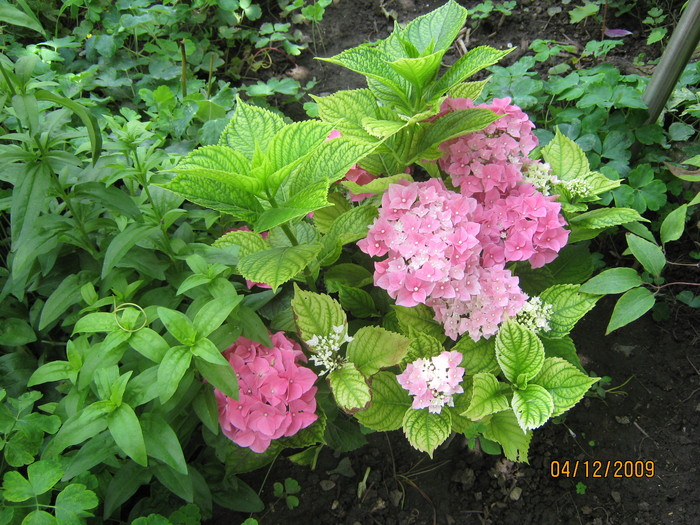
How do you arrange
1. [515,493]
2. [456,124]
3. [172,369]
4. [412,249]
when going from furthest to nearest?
[515,493], [456,124], [412,249], [172,369]

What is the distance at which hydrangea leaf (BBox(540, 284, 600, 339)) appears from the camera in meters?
1.39

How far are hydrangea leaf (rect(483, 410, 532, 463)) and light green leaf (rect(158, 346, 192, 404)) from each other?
0.77m

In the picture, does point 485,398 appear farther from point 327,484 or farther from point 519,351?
point 327,484

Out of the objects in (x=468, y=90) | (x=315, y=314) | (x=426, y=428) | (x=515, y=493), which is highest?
(x=468, y=90)

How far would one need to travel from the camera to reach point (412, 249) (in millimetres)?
1275

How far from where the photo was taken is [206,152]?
119 cm

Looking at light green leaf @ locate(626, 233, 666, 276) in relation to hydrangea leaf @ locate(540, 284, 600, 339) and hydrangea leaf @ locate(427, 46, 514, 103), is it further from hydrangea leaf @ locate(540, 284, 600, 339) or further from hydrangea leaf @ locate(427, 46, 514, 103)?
hydrangea leaf @ locate(427, 46, 514, 103)

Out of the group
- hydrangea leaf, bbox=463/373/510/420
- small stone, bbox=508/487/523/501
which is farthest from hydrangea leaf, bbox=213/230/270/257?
small stone, bbox=508/487/523/501

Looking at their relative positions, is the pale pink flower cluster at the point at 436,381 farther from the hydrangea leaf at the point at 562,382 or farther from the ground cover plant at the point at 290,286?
the hydrangea leaf at the point at 562,382

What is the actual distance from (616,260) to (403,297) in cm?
123

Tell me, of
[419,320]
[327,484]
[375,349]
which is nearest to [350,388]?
[375,349]

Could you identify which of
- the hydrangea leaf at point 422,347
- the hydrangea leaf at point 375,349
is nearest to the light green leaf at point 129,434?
the hydrangea leaf at point 375,349

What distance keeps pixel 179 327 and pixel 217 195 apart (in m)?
0.31

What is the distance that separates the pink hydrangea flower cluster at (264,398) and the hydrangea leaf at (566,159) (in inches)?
36.5
